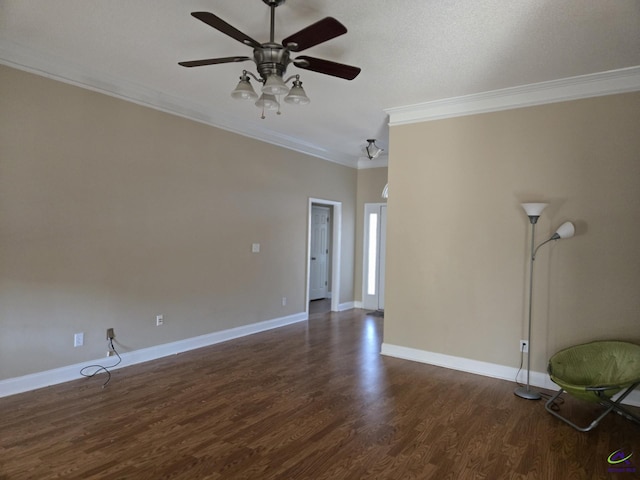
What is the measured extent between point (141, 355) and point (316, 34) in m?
3.66

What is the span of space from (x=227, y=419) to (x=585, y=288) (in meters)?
3.28

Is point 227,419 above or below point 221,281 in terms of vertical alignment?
below

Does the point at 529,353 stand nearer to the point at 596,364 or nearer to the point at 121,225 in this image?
the point at 596,364

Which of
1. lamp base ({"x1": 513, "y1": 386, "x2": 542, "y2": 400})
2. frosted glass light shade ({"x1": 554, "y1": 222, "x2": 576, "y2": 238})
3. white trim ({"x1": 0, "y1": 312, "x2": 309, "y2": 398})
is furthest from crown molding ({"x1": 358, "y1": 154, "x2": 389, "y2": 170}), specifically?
lamp base ({"x1": 513, "y1": 386, "x2": 542, "y2": 400})

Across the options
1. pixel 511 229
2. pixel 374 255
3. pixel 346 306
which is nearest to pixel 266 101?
pixel 511 229

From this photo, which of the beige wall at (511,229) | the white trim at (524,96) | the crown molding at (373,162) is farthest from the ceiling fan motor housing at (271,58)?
the crown molding at (373,162)

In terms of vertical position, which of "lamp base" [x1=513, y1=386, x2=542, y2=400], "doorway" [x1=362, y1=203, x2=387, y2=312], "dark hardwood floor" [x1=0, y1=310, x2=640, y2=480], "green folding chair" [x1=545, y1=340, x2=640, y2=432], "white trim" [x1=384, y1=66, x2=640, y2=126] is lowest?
"dark hardwood floor" [x1=0, y1=310, x2=640, y2=480]

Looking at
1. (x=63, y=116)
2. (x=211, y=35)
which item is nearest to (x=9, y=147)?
(x=63, y=116)

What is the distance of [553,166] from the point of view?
361cm

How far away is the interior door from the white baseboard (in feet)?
11.3

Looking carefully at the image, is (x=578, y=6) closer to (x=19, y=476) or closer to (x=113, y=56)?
(x=113, y=56)

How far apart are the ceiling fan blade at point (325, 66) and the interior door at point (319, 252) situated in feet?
16.8

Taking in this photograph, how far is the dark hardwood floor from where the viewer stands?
232 cm

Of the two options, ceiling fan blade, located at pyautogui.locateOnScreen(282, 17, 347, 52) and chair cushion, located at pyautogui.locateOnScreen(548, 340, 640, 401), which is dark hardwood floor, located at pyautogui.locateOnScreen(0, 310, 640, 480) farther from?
ceiling fan blade, located at pyautogui.locateOnScreen(282, 17, 347, 52)
